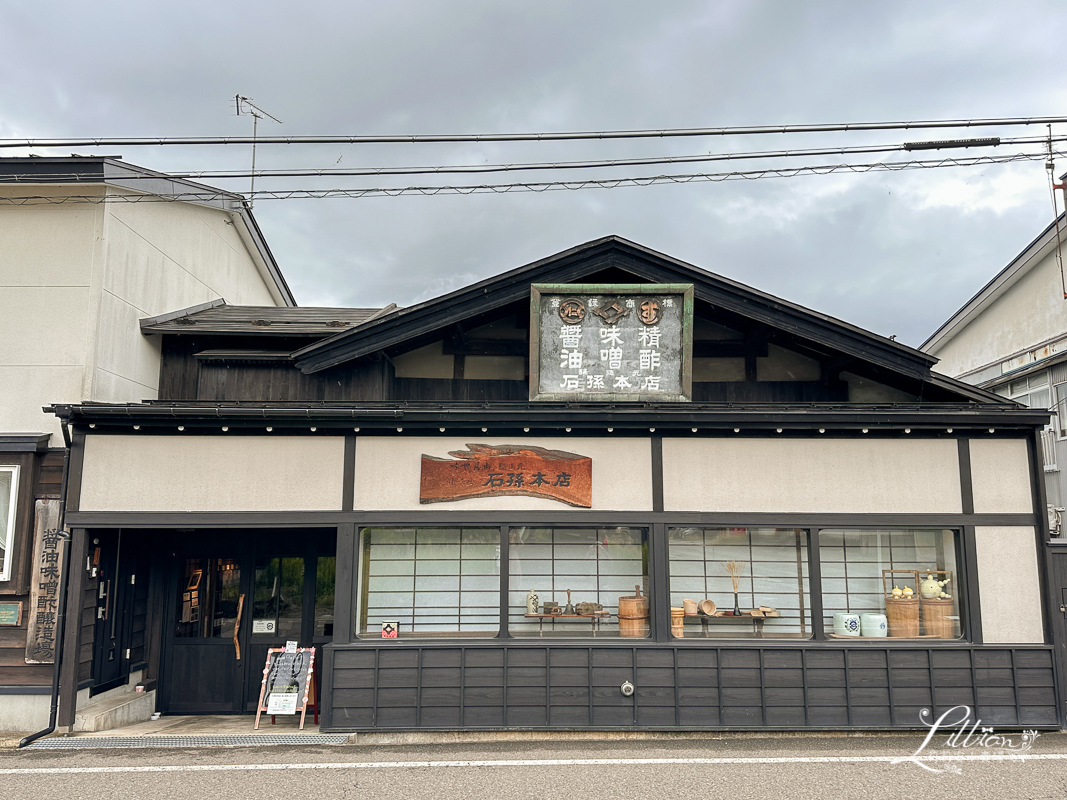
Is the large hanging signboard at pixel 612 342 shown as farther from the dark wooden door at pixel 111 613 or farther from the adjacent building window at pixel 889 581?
the dark wooden door at pixel 111 613

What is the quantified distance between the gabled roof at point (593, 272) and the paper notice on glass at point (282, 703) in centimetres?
Answer: 419

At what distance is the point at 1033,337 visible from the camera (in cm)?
1392

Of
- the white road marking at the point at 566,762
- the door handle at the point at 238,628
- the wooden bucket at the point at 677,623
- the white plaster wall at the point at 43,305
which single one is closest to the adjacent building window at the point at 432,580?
the white road marking at the point at 566,762

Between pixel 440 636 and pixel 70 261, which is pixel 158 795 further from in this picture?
pixel 70 261

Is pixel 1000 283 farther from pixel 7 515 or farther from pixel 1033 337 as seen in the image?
pixel 7 515

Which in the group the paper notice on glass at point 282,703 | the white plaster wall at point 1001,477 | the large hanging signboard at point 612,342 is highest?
the large hanging signboard at point 612,342

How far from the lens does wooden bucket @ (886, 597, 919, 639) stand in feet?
27.7

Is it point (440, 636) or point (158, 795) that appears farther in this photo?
point (440, 636)

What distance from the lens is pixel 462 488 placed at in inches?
329

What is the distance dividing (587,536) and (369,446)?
3.03m

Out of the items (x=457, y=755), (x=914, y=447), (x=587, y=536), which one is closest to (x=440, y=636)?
(x=457, y=755)

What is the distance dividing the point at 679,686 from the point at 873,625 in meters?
2.65

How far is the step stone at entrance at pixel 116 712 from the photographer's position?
8148mm

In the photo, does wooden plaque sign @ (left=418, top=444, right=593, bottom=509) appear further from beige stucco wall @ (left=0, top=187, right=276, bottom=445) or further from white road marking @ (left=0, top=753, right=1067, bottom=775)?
beige stucco wall @ (left=0, top=187, right=276, bottom=445)
